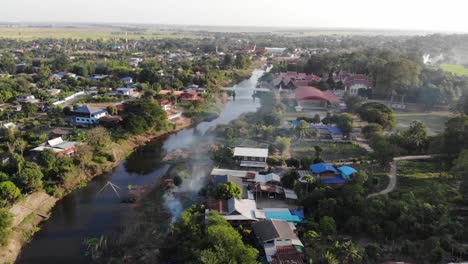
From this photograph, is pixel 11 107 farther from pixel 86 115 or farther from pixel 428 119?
pixel 428 119

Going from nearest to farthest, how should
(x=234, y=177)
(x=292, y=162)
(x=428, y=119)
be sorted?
(x=234, y=177) → (x=292, y=162) → (x=428, y=119)

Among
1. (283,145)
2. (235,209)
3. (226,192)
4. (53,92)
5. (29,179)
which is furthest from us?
(53,92)

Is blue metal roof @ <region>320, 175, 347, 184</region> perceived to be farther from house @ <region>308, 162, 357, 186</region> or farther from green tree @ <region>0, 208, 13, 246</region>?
green tree @ <region>0, 208, 13, 246</region>

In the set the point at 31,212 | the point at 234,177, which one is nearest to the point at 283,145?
the point at 234,177

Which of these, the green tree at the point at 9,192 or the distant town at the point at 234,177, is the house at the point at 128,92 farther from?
the green tree at the point at 9,192

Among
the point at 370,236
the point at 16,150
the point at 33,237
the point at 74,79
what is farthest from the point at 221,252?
the point at 74,79

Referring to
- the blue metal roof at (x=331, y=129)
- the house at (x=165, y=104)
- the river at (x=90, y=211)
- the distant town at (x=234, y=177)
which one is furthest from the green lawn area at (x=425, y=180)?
the house at (x=165, y=104)

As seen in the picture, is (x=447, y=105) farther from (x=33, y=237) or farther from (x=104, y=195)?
(x=33, y=237)

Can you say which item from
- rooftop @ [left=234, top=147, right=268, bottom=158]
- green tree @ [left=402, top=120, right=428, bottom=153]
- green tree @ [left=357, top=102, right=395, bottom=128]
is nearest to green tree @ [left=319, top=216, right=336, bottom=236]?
rooftop @ [left=234, top=147, right=268, bottom=158]
